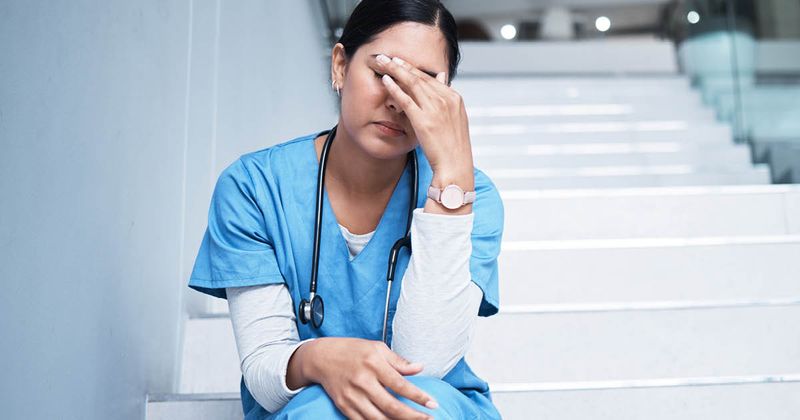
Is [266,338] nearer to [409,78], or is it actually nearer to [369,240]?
[369,240]

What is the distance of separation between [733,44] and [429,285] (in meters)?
3.07

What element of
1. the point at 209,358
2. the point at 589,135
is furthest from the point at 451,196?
the point at 589,135

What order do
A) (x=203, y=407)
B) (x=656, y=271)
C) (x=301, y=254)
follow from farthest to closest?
(x=656, y=271) → (x=203, y=407) → (x=301, y=254)

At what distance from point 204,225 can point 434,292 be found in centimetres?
103

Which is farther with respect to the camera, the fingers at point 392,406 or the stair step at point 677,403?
the stair step at point 677,403

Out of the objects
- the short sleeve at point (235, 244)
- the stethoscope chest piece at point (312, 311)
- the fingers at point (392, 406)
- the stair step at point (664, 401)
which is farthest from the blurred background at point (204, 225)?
the fingers at point (392, 406)

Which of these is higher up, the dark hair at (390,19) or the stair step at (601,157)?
the stair step at (601,157)

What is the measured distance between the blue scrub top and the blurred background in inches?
8.5

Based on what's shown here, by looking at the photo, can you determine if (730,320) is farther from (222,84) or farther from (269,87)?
(269,87)

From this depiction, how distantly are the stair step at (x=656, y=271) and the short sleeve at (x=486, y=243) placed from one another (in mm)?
724

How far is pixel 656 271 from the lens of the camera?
5.90ft

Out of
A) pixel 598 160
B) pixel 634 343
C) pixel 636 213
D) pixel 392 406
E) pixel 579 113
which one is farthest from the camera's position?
pixel 579 113

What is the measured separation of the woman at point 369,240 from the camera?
907mm

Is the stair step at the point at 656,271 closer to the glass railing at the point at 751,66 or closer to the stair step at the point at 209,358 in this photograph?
the stair step at the point at 209,358
